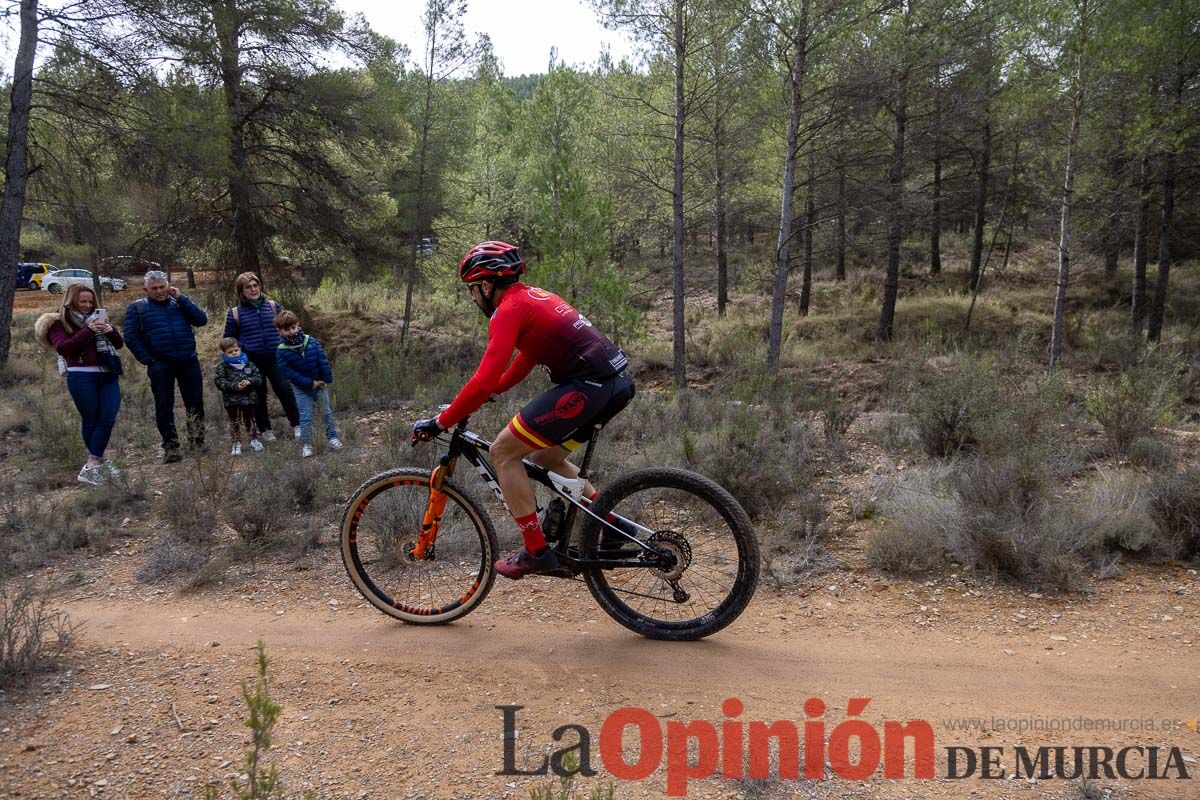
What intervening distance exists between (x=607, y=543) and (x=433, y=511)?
3.50ft

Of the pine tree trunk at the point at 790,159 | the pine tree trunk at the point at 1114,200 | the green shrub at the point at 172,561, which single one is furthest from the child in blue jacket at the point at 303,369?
the pine tree trunk at the point at 1114,200

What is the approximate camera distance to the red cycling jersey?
3.64 m

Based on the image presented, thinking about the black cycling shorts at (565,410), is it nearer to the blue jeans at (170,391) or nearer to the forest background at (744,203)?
the forest background at (744,203)

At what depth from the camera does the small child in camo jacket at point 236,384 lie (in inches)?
322

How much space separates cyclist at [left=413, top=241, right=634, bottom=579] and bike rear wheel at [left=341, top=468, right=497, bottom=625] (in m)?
0.46

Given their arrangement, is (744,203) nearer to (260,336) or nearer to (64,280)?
(260,336)

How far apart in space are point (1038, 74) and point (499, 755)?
16.5m

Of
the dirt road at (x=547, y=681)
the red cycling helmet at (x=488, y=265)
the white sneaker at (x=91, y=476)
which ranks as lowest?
the dirt road at (x=547, y=681)

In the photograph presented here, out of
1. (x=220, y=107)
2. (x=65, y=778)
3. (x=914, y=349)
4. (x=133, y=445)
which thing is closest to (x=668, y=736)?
(x=65, y=778)

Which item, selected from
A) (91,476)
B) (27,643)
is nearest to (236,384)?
(91,476)

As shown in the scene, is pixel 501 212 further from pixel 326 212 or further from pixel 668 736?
pixel 668 736

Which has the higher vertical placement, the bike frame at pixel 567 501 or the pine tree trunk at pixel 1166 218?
the pine tree trunk at pixel 1166 218

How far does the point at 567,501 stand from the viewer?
3994mm

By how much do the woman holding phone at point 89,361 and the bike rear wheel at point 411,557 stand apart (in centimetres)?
425
